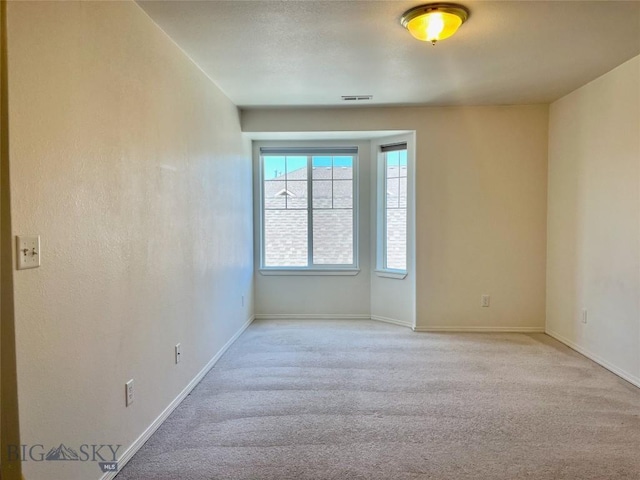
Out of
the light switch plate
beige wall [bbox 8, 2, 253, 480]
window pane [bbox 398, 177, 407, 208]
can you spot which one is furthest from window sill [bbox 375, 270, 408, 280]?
the light switch plate

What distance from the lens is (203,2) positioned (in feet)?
6.81

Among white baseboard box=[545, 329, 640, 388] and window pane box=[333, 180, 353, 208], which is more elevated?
window pane box=[333, 180, 353, 208]

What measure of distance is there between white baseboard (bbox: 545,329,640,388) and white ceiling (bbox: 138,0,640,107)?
2.36 meters

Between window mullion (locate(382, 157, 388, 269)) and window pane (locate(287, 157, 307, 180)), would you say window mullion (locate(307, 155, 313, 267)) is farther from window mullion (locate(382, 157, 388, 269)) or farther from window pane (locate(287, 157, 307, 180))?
window mullion (locate(382, 157, 388, 269))

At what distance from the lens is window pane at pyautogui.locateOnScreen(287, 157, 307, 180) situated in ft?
16.1

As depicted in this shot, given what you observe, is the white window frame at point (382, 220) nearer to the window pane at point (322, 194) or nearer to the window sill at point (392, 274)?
the window sill at point (392, 274)

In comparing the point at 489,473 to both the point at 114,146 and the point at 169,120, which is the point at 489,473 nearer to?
the point at 114,146

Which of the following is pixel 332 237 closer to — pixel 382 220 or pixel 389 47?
pixel 382 220

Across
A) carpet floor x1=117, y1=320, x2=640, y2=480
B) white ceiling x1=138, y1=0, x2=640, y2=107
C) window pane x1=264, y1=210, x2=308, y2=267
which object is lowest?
carpet floor x1=117, y1=320, x2=640, y2=480

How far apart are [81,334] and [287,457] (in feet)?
3.79

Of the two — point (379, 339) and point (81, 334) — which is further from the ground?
point (81, 334)

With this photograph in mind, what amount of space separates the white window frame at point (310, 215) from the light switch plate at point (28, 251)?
3.49 meters

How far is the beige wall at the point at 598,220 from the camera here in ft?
9.57

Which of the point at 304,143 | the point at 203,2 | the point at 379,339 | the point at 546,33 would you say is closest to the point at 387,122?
the point at 304,143
